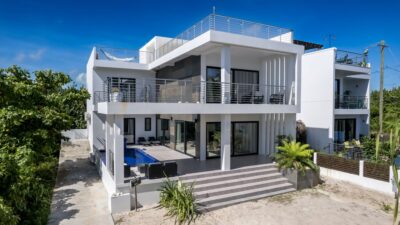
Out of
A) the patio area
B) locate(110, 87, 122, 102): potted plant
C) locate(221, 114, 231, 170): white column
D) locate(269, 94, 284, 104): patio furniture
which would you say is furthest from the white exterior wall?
locate(110, 87, 122, 102): potted plant

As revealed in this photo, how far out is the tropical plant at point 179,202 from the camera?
9.53 meters

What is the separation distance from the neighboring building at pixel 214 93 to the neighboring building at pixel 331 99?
1.91 feet

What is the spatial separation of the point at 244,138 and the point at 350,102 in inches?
450

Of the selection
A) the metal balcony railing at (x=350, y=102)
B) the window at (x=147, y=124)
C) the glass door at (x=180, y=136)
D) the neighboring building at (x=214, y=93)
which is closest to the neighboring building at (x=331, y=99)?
the metal balcony railing at (x=350, y=102)

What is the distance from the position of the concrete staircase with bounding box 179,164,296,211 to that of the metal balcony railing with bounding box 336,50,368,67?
40.0ft

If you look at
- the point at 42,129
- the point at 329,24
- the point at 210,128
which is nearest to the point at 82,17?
the point at 42,129

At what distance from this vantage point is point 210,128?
16.0 m

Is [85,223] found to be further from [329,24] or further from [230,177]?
[329,24]

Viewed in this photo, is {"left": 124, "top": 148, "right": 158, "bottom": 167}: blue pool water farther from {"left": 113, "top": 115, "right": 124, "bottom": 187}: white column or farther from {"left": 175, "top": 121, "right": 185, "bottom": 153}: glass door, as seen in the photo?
{"left": 175, "top": 121, "right": 185, "bottom": 153}: glass door

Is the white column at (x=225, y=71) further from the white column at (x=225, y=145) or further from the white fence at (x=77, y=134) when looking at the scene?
the white fence at (x=77, y=134)

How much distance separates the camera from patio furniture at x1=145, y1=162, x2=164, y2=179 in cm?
1078

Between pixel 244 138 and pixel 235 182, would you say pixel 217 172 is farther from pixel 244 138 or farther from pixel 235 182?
pixel 244 138

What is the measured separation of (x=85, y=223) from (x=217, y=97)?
337 inches

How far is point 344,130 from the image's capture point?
21.9m
